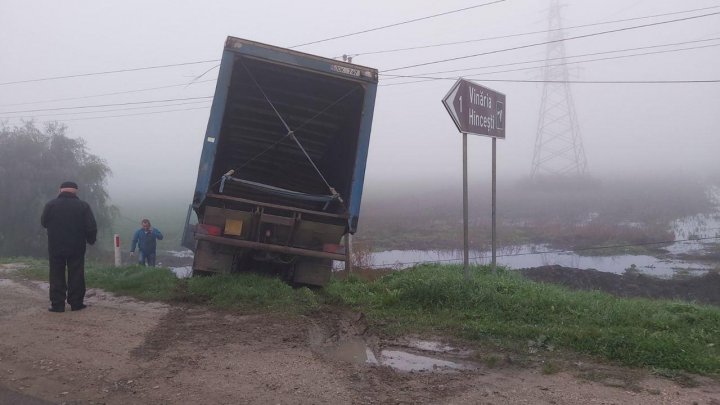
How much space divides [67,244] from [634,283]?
9859 mm

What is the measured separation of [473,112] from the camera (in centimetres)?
791

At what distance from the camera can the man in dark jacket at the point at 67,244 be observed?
23.6 ft

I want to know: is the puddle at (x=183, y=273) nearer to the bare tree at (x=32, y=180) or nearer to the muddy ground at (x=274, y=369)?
the muddy ground at (x=274, y=369)

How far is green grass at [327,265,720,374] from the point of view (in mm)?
5473

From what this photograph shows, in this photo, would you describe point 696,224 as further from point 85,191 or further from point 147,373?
point 85,191

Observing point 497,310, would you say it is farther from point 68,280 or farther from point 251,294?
point 68,280

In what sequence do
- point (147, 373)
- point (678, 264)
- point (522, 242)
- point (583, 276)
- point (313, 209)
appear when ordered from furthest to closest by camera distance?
point (522, 242) → point (678, 264) → point (583, 276) → point (313, 209) → point (147, 373)

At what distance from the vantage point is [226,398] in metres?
4.58

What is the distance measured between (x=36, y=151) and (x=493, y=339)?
2533 cm

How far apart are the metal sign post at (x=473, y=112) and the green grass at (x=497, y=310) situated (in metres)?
0.65

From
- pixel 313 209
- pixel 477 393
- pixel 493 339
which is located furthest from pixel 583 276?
pixel 477 393

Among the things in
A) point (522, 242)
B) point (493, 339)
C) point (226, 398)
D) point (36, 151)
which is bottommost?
point (226, 398)

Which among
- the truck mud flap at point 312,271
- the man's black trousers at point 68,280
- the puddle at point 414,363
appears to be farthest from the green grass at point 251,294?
the puddle at point 414,363

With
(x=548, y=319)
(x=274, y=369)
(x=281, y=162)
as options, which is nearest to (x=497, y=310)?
(x=548, y=319)
